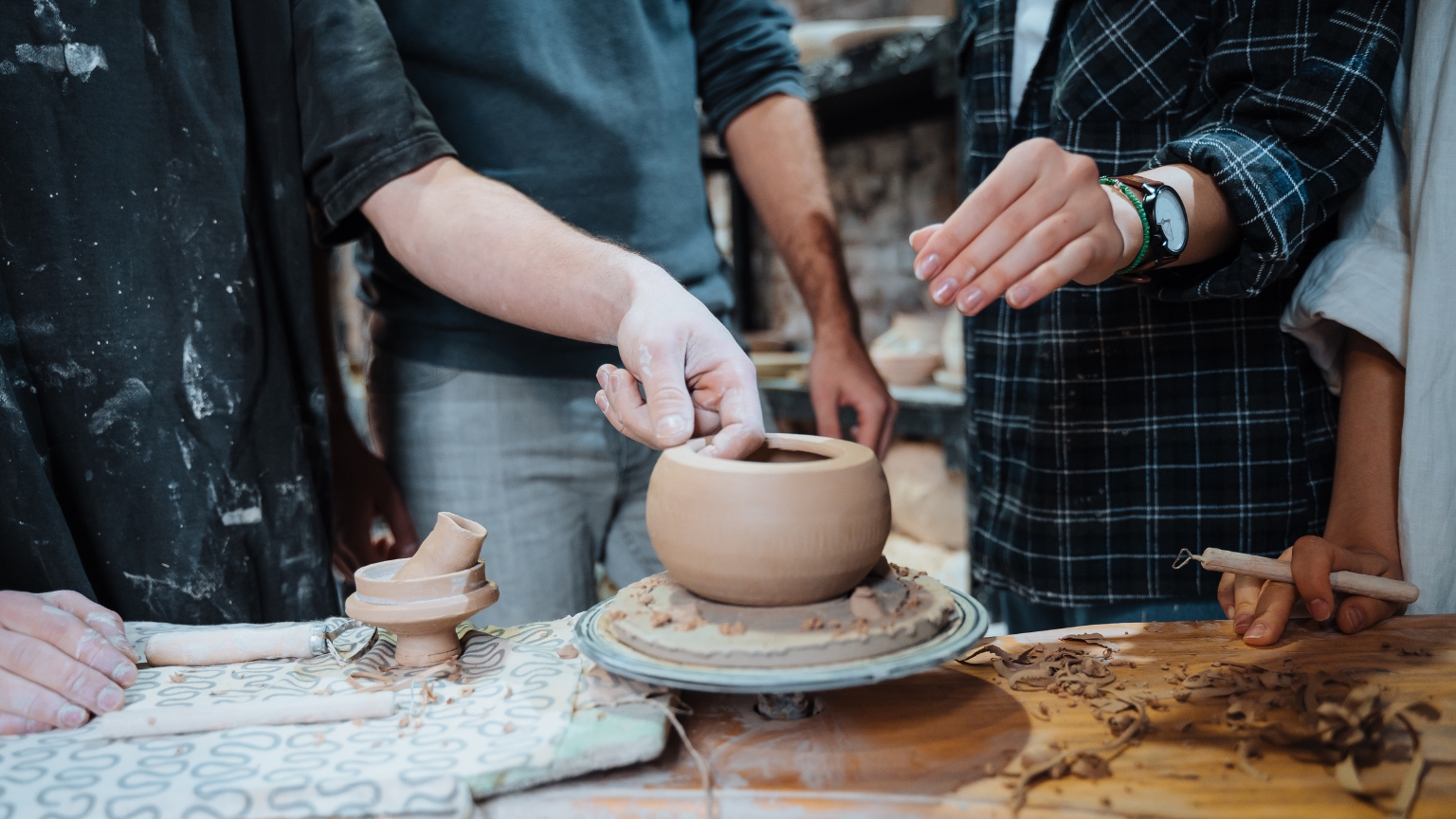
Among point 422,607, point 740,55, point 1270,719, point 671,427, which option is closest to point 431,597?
point 422,607

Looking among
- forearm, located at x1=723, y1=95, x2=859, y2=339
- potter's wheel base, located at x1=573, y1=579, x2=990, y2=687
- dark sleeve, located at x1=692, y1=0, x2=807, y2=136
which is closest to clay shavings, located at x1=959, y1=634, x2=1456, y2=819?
potter's wheel base, located at x1=573, y1=579, x2=990, y2=687

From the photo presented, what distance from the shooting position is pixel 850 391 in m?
2.17

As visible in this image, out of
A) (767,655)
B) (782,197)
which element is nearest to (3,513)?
(767,655)

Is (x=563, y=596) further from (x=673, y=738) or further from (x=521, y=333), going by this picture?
(x=673, y=738)

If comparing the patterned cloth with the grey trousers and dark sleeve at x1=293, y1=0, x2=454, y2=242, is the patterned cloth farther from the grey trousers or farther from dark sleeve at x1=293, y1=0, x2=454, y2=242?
dark sleeve at x1=293, y1=0, x2=454, y2=242

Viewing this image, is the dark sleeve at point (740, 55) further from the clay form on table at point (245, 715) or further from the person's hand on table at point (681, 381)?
the clay form on table at point (245, 715)

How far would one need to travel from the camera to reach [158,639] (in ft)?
4.07

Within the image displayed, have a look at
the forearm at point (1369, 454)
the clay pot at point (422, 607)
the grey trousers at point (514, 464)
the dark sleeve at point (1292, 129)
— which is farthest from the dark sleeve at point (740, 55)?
the clay pot at point (422, 607)

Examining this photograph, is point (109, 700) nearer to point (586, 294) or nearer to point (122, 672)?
point (122, 672)

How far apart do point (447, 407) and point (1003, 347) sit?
1.17 meters

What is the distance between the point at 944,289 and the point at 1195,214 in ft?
1.56

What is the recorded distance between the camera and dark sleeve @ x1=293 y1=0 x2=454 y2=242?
162 centimetres

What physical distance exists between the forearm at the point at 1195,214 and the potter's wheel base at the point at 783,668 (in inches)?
24.8

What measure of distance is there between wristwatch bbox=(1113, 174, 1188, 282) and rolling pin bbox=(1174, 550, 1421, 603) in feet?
1.44
